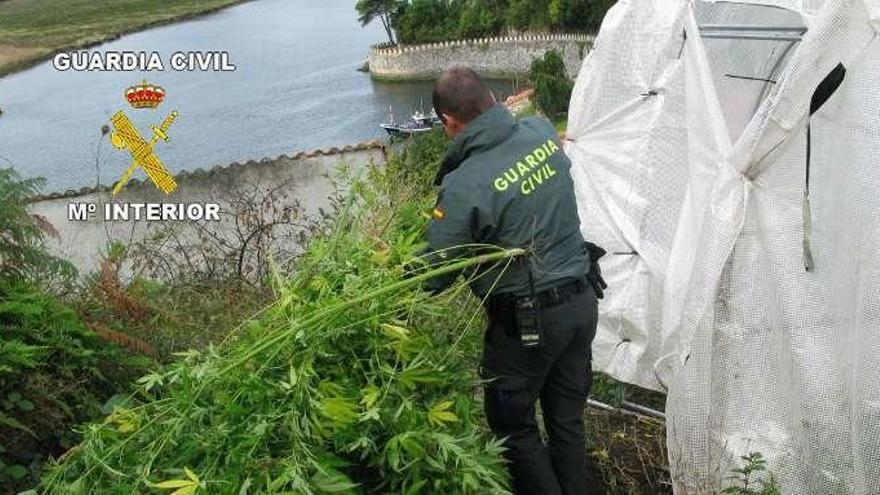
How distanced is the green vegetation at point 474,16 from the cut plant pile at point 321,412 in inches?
2347

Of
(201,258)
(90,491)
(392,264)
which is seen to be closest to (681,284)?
(392,264)

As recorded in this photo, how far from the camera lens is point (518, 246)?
10.6 feet

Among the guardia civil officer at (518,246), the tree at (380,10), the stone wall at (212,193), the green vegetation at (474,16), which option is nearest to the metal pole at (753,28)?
the guardia civil officer at (518,246)

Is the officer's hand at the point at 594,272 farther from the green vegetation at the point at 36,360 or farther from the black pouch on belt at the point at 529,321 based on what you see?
the green vegetation at the point at 36,360

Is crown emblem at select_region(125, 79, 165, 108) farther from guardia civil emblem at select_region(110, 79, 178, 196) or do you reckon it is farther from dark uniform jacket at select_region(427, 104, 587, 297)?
dark uniform jacket at select_region(427, 104, 587, 297)

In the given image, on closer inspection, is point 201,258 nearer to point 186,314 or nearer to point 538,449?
point 186,314

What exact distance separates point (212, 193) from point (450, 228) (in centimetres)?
652

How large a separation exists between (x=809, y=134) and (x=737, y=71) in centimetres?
151

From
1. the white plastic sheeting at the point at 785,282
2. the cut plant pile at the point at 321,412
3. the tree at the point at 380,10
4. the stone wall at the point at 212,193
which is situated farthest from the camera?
the tree at the point at 380,10

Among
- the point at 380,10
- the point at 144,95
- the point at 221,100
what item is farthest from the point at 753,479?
the point at 380,10

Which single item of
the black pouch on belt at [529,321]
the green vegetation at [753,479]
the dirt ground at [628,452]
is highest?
the black pouch on belt at [529,321]

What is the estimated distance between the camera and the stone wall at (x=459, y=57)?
65000 mm

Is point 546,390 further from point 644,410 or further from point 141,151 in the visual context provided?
point 141,151

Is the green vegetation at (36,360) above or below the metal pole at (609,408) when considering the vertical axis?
above
